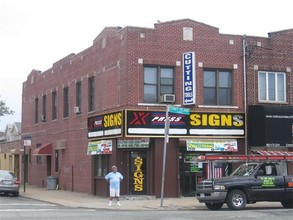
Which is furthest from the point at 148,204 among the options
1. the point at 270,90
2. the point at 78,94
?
the point at 78,94

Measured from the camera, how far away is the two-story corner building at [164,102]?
24719 mm

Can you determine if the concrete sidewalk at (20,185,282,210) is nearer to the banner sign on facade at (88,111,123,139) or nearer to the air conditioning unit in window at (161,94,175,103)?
the banner sign on facade at (88,111,123,139)

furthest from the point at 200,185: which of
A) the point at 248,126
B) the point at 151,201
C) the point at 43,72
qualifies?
the point at 43,72

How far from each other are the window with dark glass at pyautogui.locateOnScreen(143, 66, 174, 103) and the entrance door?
8.70ft

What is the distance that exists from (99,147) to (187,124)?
4.71 m

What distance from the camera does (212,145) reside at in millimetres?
25734

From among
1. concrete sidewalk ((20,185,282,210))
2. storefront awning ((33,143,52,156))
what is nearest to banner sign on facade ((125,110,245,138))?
concrete sidewalk ((20,185,282,210))

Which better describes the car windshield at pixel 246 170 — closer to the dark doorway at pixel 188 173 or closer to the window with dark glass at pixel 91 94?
the dark doorway at pixel 188 173

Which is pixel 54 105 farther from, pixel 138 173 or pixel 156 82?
pixel 138 173

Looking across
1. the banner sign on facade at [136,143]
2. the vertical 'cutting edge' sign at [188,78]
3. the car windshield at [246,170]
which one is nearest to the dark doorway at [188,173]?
the banner sign on facade at [136,143]

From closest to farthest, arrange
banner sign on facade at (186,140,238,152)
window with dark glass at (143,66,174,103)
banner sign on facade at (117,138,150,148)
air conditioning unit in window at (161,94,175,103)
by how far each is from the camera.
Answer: banner sign on facade at (117,138,150,148) < air conditioning unit in window at (161,94,175,103) < window with dark glass at (143,66,174,103) < banner sign on facade at (186,140,238,152)

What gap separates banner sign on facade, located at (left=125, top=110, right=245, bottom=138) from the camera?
24456 millimetres


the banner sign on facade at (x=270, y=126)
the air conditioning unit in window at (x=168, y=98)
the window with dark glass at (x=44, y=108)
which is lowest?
the banner sign on facade at (x=270, y=126)

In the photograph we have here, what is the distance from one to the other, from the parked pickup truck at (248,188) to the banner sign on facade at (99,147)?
7.49 m
